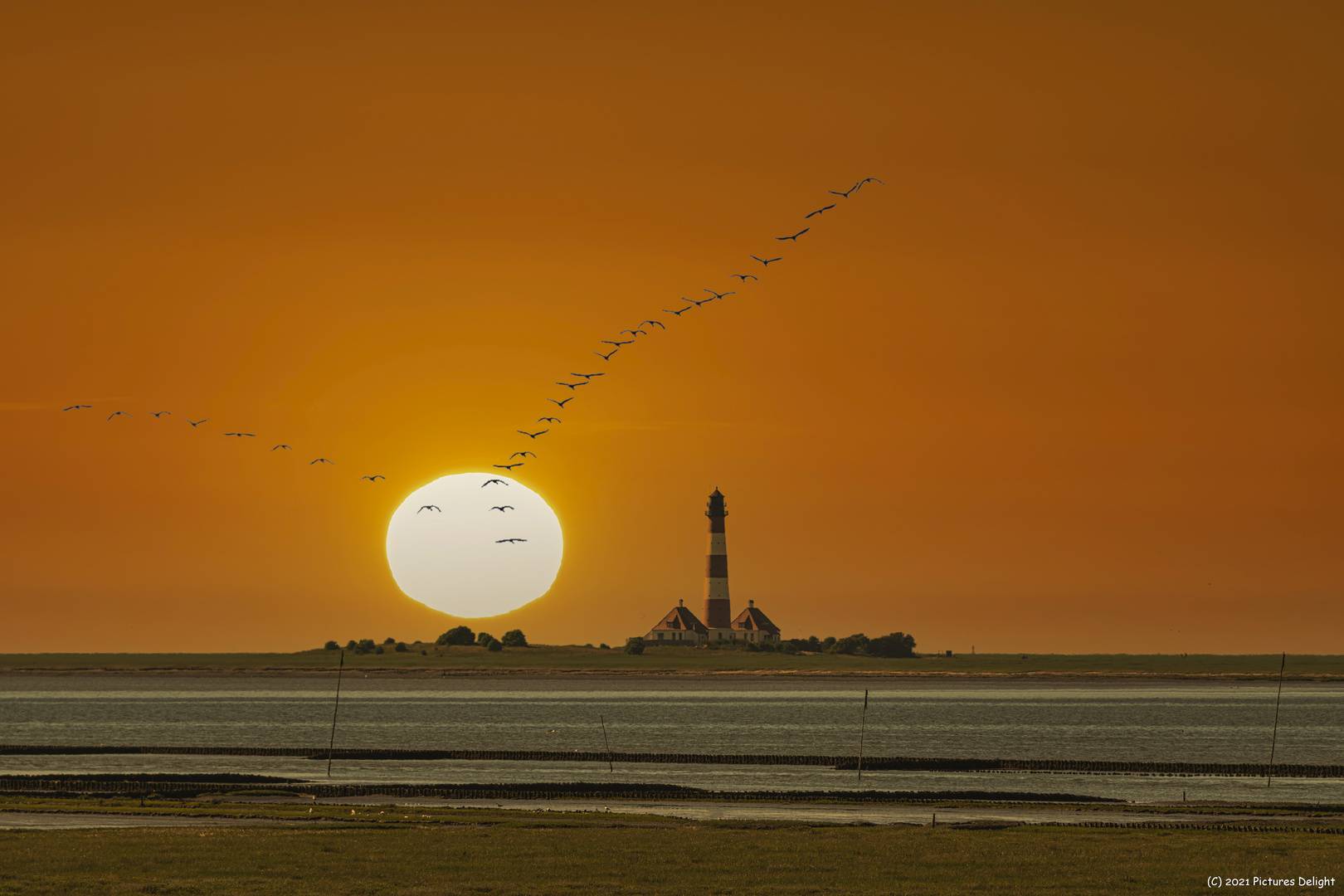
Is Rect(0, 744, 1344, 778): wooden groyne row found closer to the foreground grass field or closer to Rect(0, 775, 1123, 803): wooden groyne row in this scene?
Rect(0, 775, 1123, 803): wooden groyne row

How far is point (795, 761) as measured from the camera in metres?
64.5

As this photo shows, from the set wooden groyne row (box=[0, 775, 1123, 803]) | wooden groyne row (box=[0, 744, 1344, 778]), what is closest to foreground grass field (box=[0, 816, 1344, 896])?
wooden groyne row (box=[0, 775, 1123, 803])

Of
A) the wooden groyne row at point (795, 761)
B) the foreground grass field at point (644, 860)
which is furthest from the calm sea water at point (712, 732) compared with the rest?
the foreground grass field at point (644, 860)

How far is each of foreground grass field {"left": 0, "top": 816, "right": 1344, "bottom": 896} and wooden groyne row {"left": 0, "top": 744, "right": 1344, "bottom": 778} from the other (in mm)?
27392

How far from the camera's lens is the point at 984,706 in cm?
16212

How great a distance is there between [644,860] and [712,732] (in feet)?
240

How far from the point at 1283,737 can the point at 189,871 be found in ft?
312

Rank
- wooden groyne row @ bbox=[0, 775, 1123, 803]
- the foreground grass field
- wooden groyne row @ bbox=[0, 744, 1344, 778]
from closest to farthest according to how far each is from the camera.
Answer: the foreground grass field
wooden groyne row @ bbox=[0, 775, 1123, 803]
wooden groyne row @ bbox=[0, 744, 1344, 778]

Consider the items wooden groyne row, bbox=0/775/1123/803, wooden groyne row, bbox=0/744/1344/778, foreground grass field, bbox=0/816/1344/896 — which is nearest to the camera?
foreground grass field, bbox=0/816/1344/896

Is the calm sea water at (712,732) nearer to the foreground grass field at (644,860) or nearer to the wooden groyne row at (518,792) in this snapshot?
the wooden groyne row at (518,792)

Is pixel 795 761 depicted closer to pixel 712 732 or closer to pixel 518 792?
pixel 518 792

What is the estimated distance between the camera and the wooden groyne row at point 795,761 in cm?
6053

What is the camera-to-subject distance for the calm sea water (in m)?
57.1

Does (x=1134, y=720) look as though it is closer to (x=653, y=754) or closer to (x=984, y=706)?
(x=984, y=706)
